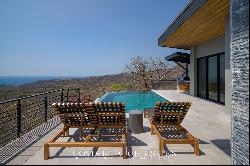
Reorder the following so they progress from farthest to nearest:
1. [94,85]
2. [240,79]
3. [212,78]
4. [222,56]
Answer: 1. [94,85]
2. [212,78]
3. [222,56]
4. [240,79]

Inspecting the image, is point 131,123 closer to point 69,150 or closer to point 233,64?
point 69,150

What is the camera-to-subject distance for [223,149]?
4.92 meters

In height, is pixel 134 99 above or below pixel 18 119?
below

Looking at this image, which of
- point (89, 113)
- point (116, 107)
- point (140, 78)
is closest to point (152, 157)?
point (116, 107)

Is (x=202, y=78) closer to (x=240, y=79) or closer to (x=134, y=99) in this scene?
(x=134, y=99)

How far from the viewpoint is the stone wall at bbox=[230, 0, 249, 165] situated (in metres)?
3.22

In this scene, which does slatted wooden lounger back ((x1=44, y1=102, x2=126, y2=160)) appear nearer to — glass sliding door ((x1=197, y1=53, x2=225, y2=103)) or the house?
the house

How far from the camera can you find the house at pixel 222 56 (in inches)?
130

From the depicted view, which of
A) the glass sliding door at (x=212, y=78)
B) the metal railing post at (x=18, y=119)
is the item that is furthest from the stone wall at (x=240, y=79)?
the glass sliding door at (x=212, y=78)

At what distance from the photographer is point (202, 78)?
47.0 ft

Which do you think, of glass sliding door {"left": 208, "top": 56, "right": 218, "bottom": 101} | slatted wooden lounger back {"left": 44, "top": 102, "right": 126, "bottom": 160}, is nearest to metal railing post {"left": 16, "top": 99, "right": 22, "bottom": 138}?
slatted wooden lounger back {"left": 44, "top": 102, "right": 126, "bottom": 160}

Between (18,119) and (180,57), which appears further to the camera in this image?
(180,57)

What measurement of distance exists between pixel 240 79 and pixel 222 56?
28.1ft

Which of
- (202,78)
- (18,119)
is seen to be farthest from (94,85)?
(18,119)
